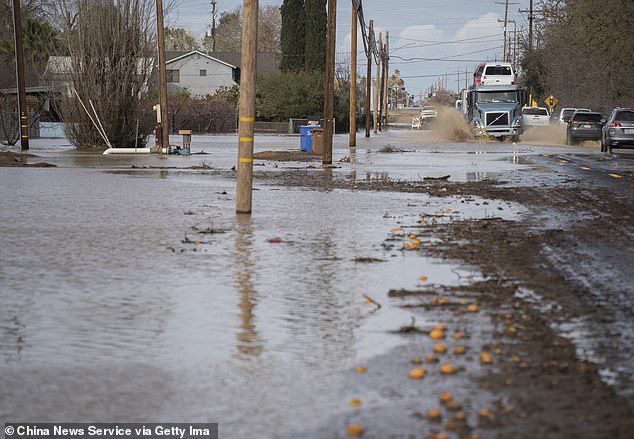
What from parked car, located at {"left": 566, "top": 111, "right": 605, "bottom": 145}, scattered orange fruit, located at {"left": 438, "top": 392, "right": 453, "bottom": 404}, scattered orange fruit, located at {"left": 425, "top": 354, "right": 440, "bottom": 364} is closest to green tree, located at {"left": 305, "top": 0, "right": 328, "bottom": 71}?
parked car, located at {"left": 566, "top": 111, "right": 605, "bottom": 145}

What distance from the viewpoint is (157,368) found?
649 cm

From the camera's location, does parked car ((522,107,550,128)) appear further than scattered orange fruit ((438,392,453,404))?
Yes

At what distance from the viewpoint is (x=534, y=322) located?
7.86 m

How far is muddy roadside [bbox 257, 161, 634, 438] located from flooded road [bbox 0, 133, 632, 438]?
198 millimetres

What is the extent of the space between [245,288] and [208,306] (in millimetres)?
925

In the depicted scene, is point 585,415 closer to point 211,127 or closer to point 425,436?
point 425,436

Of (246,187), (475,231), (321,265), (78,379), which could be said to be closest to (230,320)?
(78,379)

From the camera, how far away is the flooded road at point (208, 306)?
5785 mm

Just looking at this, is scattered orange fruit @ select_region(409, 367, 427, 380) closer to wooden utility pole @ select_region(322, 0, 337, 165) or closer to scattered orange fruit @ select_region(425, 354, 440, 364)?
scattered orange fruit @ select_region(425, 354, 440, 364)

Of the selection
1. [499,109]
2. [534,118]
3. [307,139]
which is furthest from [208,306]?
[534,118]

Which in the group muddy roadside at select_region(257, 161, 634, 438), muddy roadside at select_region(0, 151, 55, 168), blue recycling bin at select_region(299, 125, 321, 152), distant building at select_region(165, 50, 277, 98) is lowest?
muddy roadside at select_region(0, 151, 55, 168)

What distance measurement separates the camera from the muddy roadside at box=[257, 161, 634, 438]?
5.36 metres

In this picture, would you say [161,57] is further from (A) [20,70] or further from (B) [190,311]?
(B) [190,311]

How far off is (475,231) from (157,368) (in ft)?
26.3
